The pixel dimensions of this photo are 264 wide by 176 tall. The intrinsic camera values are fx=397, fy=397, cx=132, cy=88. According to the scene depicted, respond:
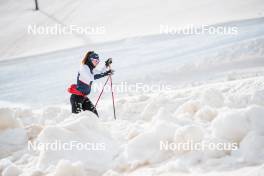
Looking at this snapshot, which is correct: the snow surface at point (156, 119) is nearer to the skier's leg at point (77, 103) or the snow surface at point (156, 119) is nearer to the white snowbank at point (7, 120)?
the white snowbank at point (7, 120)

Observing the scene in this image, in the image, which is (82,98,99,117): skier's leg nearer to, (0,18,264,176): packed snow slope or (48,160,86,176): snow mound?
(0,18,264,176): packed snow slope

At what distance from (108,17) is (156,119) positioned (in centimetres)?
2011

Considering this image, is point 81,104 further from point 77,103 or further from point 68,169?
point 68,169

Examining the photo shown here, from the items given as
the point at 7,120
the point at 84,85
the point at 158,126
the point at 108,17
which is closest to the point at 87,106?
the point at 84,85

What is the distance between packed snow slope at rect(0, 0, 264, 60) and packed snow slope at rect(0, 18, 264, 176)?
8.84m

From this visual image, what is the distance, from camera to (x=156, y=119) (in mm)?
5379

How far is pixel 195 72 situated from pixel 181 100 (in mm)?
4589

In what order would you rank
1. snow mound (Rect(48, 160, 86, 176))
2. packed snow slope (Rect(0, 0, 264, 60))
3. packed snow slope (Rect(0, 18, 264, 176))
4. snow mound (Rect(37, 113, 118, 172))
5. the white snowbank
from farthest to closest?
packed snow slope (Rect(0, 0, 264, 60)), the white snowbank, snow mound (Rect(37, 113, 118, 172)), snow mound (Rect(48, 160, 86, 176)), packed snow slope (Rect(0, 18, 264, 176))

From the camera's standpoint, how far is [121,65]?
14719 millimetres

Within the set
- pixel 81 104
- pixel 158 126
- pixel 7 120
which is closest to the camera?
pixel 158 126

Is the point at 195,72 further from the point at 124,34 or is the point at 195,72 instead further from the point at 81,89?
the point at 124,34

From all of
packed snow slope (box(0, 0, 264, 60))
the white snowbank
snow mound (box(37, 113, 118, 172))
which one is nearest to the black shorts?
the white snowbank

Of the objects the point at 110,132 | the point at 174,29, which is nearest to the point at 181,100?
the point at 110,132

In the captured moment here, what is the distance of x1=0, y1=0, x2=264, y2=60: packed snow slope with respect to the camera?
2158 centimetres
